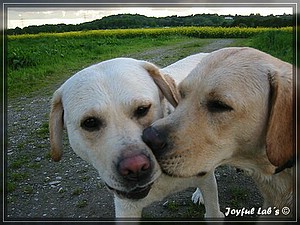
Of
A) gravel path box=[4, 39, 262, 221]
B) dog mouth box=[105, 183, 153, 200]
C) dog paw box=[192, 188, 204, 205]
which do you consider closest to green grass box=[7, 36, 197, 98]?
gravel path box=[4, 39, 262, 221]

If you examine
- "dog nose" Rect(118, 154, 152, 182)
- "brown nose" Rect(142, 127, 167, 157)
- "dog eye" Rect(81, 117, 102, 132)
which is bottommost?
"dog nose" Rect(118, 154, 152, 182)

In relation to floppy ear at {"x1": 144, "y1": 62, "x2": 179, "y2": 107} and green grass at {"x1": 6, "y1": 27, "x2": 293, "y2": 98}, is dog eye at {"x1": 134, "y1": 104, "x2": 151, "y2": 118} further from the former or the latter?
green grass at {"x1": 6, "y1": 27, "x2": 293, "y2": 98}

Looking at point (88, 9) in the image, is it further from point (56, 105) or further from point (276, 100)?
point (276, 100)

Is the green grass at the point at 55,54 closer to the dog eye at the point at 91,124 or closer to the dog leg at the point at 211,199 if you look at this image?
the dog eye at the point at 91,124

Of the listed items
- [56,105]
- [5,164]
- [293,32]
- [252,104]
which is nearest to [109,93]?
[56,105]

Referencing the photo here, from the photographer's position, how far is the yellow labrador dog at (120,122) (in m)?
2.12

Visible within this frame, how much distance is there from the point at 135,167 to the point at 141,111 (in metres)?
0.36

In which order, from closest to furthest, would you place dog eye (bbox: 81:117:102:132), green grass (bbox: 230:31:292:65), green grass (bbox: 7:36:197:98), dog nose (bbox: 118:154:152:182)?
dog nose (bbox: 118:154:152:182) → dog eye (bbox: 81:117:102:132) → green grass (bbox: 230:31:292:65) → green grass (bbox: 7:36:197:98)

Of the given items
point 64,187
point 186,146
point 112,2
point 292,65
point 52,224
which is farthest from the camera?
point 64,187

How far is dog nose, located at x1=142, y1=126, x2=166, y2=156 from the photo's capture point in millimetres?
2098

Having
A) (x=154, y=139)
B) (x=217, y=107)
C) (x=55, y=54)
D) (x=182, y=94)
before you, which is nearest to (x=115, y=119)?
(x=154, y=139)

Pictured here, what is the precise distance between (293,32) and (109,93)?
118cm

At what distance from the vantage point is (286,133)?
214cm

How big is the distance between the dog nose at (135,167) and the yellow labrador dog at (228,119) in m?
0.09
